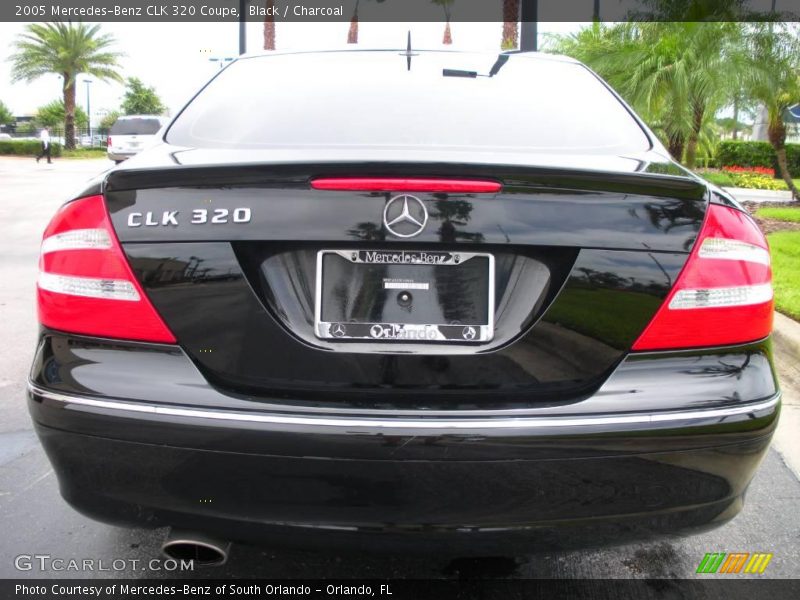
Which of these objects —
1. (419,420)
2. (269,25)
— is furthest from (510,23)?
(419,420)

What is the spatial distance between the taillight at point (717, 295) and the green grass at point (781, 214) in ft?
37.7

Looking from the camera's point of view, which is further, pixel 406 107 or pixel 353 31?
pixel 353 31

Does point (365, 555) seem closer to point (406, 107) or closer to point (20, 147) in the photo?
point (406, 107)

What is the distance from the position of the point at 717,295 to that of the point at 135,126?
2633 cm

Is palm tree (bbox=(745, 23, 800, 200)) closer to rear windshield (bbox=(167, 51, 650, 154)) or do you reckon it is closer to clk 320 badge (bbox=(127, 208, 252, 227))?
rear windshield (bbox=(167, 51, 650, 154))

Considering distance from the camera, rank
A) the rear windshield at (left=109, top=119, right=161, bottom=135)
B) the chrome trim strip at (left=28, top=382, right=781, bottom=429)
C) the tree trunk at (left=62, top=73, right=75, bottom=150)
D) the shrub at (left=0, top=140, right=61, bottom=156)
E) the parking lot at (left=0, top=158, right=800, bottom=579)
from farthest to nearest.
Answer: the tree trunk at (left=62, top=73, right=75, bottom=150) → the shrub at (left=0, top=140, right=61, bottom=156) → the rear windshield at (left=109, top=119, right=161, bottom=135) → the parking lot at (left=0, top=158, right=800, bottom=579) → the chrome trim strip at (left=28, top=382, right=781, bottom=429)

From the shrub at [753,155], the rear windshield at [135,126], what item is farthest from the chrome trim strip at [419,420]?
the shrub at [753,155]

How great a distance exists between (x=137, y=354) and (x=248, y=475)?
1.29ft

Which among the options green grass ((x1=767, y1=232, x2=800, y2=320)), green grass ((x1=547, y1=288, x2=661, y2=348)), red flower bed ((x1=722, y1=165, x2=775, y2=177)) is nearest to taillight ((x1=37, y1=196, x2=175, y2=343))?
green grass ((x1=547, y1=288, x2=661, y2=348))

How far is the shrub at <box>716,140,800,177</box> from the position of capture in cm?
3189

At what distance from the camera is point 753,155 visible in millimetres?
32375

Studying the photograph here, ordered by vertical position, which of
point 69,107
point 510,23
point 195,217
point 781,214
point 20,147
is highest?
point 510,23

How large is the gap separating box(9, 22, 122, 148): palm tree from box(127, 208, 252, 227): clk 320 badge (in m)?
48.0

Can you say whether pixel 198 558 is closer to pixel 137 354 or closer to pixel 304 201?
pixel 137 354
